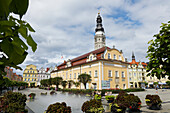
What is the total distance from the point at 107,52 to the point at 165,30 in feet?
92.6

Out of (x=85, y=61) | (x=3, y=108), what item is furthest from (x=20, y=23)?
(x=85, y=61)

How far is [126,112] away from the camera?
11648 mm

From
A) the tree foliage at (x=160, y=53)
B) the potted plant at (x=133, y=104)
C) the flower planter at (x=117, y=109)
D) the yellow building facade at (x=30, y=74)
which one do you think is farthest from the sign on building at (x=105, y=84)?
the yellow building facade at (x=30, y=74)

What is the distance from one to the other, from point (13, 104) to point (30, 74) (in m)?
79.6

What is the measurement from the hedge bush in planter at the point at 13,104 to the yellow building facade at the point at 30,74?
77.8m

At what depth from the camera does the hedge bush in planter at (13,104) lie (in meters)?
9.16

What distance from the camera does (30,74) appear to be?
8300 centimetres

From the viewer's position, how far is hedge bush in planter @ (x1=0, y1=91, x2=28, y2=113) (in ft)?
30.0

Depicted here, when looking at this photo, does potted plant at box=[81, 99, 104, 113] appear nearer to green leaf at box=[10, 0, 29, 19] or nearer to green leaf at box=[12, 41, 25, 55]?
green leaf at box=[12, 41, 25, 55]

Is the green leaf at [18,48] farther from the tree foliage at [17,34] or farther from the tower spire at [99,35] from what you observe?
the tower spire at [99,35]

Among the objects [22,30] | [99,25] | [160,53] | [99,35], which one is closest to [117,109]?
[160,53]

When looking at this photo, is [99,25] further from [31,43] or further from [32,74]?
[31,43]

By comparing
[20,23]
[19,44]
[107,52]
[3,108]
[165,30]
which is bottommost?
[3,108]

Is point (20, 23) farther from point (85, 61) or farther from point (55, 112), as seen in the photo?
point (85, 61)
